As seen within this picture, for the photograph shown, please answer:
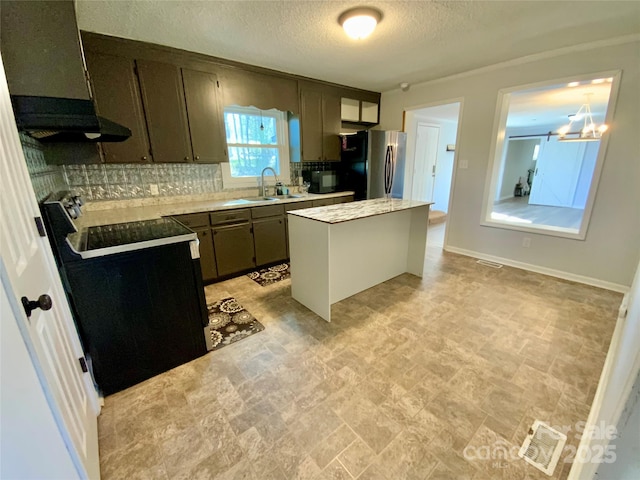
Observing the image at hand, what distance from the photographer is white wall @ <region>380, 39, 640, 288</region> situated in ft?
8.61

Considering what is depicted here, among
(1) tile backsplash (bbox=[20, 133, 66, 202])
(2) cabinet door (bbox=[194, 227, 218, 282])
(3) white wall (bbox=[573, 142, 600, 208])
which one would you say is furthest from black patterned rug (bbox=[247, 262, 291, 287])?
(3) white wall (bbox=[573, 142, 600, 208])

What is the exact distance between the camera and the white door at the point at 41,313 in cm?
83

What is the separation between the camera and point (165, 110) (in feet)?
9.21

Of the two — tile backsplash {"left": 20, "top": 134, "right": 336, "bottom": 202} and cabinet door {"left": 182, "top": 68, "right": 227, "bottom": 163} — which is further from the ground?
cabinet door {"left": 182, "top": 68, "right": 227, "bottom": 163}

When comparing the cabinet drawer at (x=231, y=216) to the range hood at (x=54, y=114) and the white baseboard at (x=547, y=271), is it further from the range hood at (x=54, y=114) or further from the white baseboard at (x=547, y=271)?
the white baseboard at (x=547, y=271)

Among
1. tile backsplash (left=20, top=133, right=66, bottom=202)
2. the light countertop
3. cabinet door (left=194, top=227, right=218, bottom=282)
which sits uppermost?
tile backsplash (left=20, top=133, right=66, bottom=202)

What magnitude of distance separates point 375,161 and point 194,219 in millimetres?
2838

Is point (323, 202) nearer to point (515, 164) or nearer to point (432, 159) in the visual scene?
point (432, 159)

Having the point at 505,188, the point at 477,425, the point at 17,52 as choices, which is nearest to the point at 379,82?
the point at 17,52

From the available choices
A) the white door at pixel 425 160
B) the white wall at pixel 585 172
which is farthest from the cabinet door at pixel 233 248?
the white wall at pixel 585 172

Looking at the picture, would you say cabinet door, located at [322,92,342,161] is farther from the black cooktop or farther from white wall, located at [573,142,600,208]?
white wall, located at [573,142,600,208]

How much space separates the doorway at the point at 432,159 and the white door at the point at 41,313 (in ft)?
14.8

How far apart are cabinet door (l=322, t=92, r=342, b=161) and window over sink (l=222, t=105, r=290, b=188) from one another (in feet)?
1.97

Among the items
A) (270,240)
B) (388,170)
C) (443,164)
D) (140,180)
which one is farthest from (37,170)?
(443,164)
